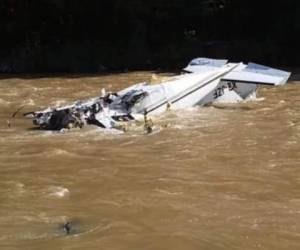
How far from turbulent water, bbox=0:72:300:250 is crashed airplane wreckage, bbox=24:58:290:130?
330mm

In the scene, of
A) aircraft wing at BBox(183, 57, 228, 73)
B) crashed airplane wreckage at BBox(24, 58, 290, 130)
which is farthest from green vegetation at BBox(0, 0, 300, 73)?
crashed airplane wreckage at BBox(24, 58, 290, 130)

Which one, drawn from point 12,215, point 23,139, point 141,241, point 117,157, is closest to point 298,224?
point 141,241

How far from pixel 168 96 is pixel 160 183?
269 inches

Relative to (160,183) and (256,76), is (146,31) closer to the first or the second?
(256,76)

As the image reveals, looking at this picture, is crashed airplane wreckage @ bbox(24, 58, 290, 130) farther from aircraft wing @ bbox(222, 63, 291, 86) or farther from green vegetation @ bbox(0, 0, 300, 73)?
green vegetation @ bbox(0, 0, 300, 73)

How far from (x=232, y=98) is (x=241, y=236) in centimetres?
1183

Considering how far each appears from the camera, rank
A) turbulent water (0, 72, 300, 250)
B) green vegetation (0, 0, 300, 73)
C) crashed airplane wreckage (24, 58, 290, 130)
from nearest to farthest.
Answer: turbulent water (0, 72, 300, 250)
crashed airplane wreckage (24, 58, 290, 130)
green vegetation (0, 0, 300, 73)

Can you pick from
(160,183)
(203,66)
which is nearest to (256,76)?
(203,66)

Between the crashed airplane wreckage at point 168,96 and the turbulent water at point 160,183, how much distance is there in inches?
13.0

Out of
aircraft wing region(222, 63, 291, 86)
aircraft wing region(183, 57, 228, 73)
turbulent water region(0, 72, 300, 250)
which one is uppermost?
aircraft wing region(183, 57, 228, 73)

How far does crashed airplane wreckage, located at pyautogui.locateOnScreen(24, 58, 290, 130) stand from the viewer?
16875 mm

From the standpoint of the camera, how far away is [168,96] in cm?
1859

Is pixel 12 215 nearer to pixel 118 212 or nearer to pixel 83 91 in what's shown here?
pixel 118 212

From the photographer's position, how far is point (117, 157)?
13.9m
